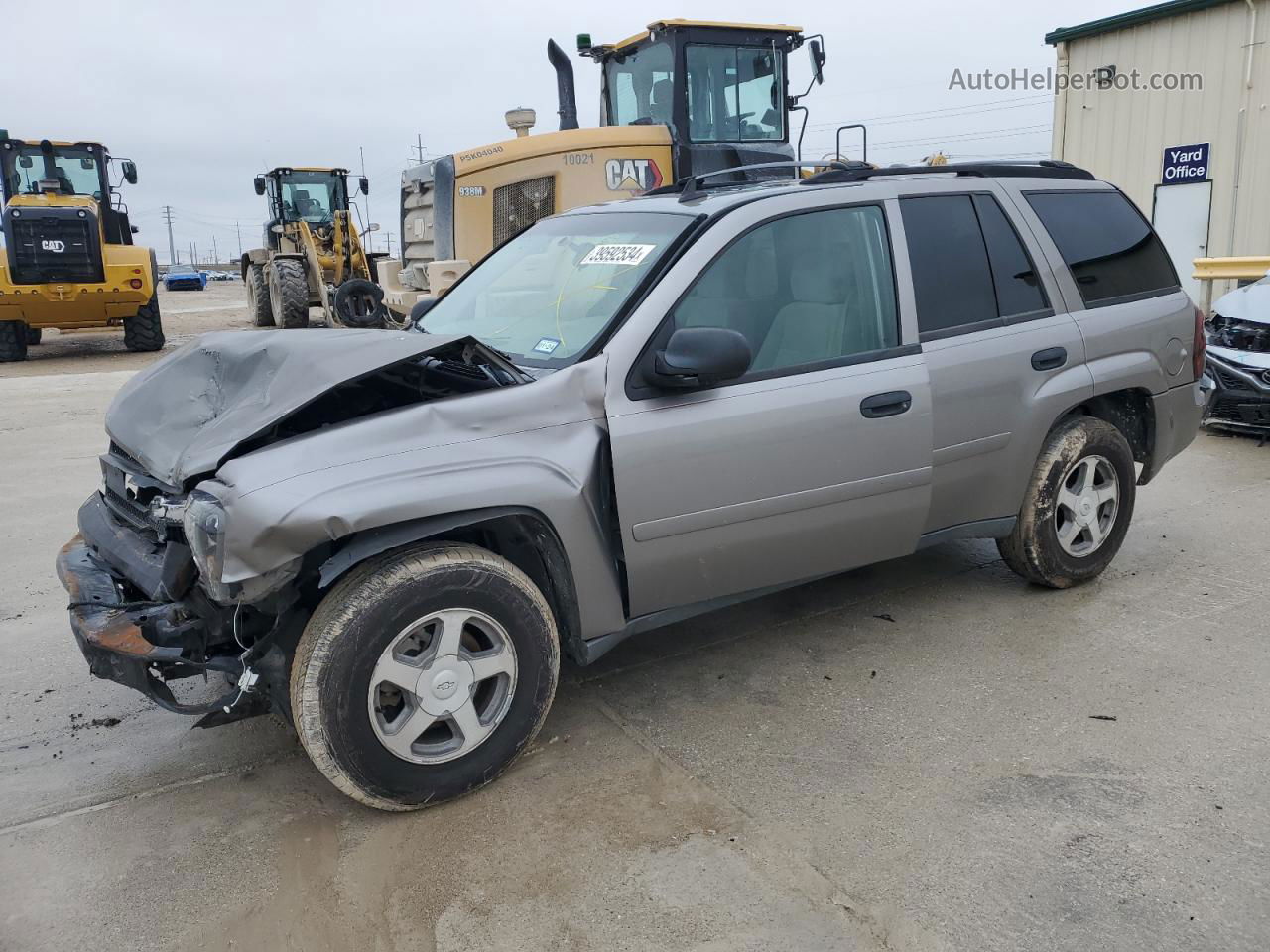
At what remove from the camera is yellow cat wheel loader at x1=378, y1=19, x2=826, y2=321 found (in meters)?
10.3

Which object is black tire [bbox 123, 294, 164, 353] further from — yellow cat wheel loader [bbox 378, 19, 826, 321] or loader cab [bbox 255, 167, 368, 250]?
yellow cat wheel loader [bbox 378, 19, 826, 321]

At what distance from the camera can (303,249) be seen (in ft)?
62.8

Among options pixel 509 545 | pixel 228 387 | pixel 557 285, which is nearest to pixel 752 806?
pixel 509 545

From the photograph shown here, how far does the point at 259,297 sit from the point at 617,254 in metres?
18.2

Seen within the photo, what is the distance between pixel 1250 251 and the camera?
13273 mm

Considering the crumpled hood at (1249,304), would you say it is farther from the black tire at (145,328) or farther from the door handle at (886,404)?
the black tire at (145,328)

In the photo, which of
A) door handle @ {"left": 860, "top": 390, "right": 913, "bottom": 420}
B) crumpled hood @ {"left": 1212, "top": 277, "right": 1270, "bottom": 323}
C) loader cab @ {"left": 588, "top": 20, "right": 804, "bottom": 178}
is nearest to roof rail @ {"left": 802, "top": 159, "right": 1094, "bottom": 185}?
door handle @ {"left": 860, "top": 390, "right": 913, "bottom": 420}

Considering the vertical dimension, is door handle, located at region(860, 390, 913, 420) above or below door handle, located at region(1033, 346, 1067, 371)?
below

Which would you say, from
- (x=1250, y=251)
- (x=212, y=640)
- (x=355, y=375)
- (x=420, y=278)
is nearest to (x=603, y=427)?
(x=355, y=375)

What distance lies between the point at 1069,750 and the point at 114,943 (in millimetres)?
2818

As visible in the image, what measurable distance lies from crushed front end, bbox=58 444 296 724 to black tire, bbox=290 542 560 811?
0.14 meters

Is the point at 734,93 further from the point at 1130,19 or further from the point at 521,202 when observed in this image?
the point at 1130,19

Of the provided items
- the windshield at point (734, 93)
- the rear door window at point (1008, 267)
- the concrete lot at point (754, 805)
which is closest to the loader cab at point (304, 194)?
the windshield at point (734, 93)

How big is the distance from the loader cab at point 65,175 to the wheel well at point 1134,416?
52.2 feet
